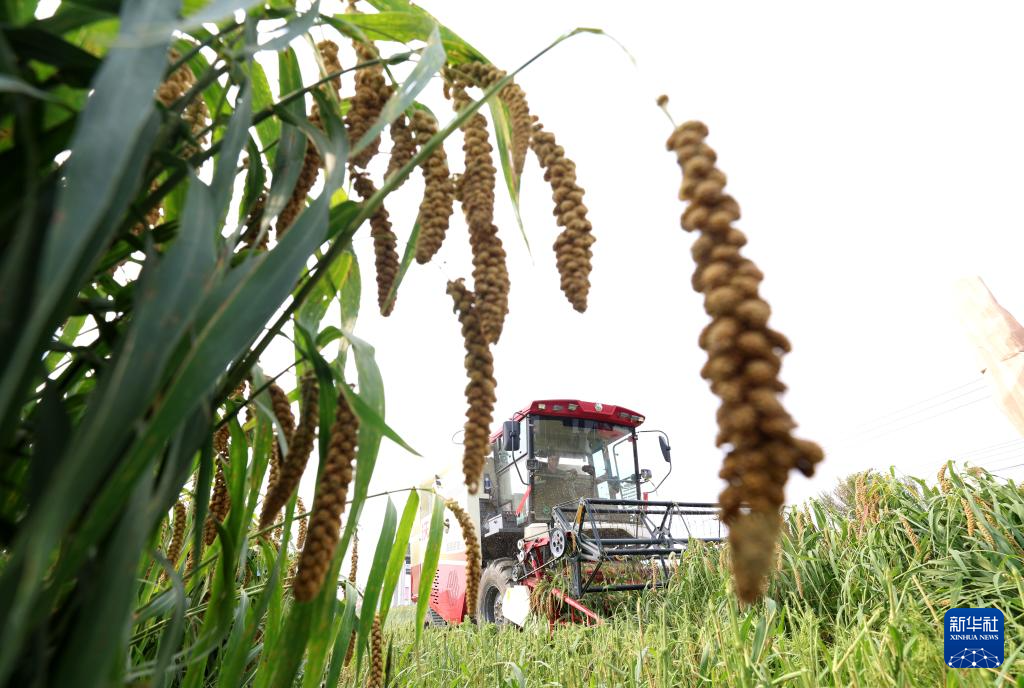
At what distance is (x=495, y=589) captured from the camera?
8156 millimetres

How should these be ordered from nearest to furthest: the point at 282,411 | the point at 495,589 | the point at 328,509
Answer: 1. the point at 328,509
2. the point at 282,411
3. the point at 495,589

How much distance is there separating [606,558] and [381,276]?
207 inches

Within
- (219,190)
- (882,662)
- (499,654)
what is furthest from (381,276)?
(499,654)

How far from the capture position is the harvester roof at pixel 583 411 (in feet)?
27.6

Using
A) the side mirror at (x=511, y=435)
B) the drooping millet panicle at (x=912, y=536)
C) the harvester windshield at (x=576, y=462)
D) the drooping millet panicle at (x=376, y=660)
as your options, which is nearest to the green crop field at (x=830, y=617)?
the drooping millet panicle at (x=912, y=536)

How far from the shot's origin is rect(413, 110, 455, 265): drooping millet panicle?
567 mm

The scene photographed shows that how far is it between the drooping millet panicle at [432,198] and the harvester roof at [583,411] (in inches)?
306

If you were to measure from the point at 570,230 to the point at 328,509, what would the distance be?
0.31 meters

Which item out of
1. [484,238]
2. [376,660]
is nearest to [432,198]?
[484,238]

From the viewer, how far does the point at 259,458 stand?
0.85 metres

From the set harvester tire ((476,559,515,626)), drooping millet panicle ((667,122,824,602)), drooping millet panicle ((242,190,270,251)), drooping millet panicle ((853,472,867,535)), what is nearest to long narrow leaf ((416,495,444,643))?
drooping millet panicle ((242,190,270,251))

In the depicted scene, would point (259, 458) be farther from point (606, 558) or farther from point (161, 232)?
point (606, 558)

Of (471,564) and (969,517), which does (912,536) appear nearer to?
(969,517)

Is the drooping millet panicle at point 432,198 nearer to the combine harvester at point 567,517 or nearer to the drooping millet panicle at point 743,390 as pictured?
the drooping millet panicle at point 743,390
